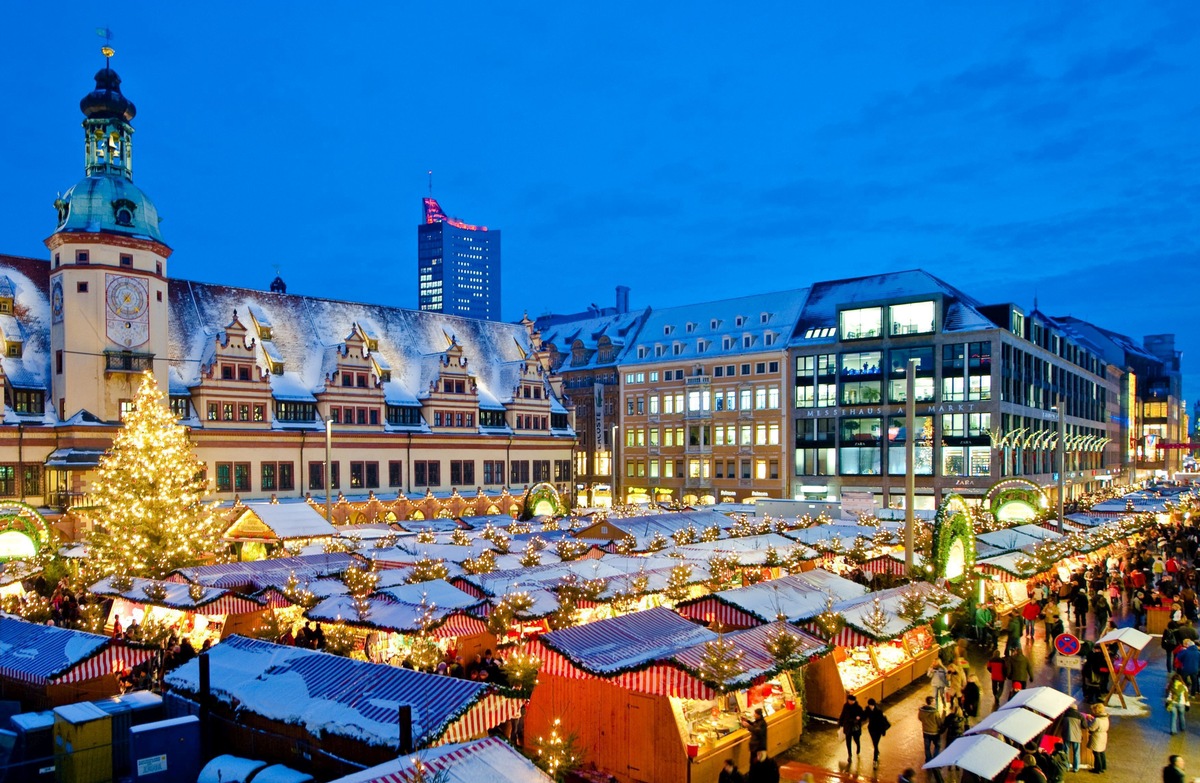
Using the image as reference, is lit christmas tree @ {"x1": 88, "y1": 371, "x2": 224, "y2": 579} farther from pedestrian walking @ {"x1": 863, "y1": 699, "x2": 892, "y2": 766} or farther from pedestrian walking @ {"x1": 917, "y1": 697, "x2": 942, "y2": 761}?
pedestrian walking @ {"x1": 917, "y1": 697, "x2": 942, "y2": 761}

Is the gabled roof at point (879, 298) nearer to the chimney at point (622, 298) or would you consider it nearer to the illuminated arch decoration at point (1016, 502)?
the illuminated arch decoration at point (1016, 502)

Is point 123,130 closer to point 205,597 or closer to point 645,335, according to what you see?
point 205,597

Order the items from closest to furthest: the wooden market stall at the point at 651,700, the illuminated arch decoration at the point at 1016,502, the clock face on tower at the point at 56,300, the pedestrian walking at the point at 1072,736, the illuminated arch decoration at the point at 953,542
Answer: the wooden market stall at the point at 651,700 < the pedestrian walking at the point at 1072,736 < the illuminated arch decoration at the point at 953,542 < the illuminated arch decoration at the point at 1016,502 < the clock face on tower at the point at 56,300

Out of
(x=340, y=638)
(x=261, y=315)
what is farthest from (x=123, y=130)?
(x=340, y=638)

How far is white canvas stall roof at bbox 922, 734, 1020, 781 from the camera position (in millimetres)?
13102

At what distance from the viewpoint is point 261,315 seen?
63.3 metres

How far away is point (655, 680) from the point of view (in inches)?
613

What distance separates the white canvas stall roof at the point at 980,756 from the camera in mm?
13102

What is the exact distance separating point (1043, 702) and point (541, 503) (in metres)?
35.5

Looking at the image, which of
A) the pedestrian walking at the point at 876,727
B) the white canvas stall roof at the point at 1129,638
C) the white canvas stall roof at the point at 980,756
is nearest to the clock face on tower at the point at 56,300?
the pedestrian walking at the point at 876,727

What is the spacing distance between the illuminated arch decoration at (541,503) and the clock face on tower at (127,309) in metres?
23.8

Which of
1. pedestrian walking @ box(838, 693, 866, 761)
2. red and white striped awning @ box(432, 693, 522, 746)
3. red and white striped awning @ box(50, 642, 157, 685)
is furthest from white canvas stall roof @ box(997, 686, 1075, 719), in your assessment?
red and white striped awning @ box(50, 642, 157, 685)

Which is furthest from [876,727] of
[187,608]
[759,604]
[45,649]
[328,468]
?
[328,468]

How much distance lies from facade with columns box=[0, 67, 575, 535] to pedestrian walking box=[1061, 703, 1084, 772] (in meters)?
39.8
